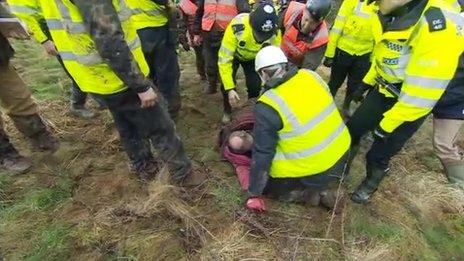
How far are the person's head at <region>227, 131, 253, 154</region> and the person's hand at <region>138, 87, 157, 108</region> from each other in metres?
1.08

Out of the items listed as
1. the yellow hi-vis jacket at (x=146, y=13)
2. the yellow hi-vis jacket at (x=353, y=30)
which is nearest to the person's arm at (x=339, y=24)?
the yellow hi-vis jacket at (x=353, y=30)

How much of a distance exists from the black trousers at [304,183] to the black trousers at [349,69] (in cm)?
155

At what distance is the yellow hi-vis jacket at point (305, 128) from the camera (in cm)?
277

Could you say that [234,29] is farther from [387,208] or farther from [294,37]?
[387,208]

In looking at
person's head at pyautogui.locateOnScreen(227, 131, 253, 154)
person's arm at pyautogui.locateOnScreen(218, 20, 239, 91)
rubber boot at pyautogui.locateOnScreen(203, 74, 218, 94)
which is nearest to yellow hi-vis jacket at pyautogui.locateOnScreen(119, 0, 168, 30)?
person's arm at pyautogui.locateOnScreen(218, 20, 239, 91)

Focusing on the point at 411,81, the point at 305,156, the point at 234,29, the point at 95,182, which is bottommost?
the point at 95,182

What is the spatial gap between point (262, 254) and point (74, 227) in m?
1.41

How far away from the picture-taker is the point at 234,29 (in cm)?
388

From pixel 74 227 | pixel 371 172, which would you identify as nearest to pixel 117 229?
pixel 74 227

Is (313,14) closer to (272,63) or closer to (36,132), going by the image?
(272,63)

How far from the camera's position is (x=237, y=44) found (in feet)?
13.0

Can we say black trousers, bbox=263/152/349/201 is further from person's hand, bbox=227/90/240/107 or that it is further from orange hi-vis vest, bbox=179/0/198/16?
orange hi-vis vest, bbox=179/0/198/16

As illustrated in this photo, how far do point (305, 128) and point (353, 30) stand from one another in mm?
1846

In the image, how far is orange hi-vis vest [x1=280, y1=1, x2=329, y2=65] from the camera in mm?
4066
